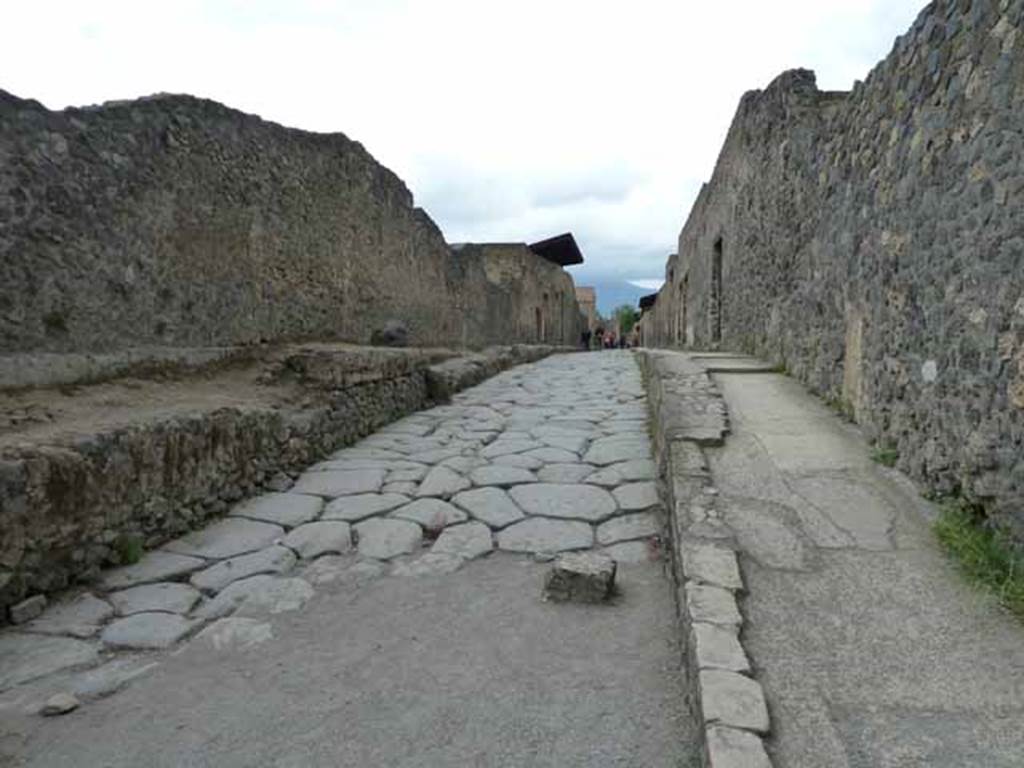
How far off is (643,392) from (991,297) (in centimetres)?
539

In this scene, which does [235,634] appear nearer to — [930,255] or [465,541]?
[465,541]

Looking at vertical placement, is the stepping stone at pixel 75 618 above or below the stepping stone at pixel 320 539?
below

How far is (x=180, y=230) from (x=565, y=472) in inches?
129

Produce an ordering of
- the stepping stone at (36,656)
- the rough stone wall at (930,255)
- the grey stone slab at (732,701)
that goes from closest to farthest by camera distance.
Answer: the grey stone slab at (732,701) → the stepping stone at (36,656) → the rough stone wall at (930,255)

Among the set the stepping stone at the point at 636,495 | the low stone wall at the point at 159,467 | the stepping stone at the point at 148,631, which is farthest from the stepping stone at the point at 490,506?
the stepping stone at the point at 148,631

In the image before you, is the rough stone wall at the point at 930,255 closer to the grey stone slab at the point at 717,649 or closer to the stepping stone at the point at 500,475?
the grey stone slab at the point at 717,649

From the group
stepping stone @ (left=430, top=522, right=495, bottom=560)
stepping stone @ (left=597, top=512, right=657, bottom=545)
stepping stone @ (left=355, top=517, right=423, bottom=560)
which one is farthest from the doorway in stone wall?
stepping stone @ (left=355, top=517, right=423, bottom=560)

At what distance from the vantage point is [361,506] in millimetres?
3781

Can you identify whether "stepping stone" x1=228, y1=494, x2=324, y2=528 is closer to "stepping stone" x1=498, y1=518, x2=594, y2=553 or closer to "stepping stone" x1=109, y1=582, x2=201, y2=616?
"stepping stone" x1=109, y1=582, x2=201, y2=616

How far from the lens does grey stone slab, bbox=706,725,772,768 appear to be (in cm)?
139

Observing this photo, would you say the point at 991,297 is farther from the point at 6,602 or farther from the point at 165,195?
the point at 165,195

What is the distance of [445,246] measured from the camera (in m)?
10.5

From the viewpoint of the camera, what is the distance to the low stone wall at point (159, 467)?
2.52m

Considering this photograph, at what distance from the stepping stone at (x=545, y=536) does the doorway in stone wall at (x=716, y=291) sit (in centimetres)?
911
